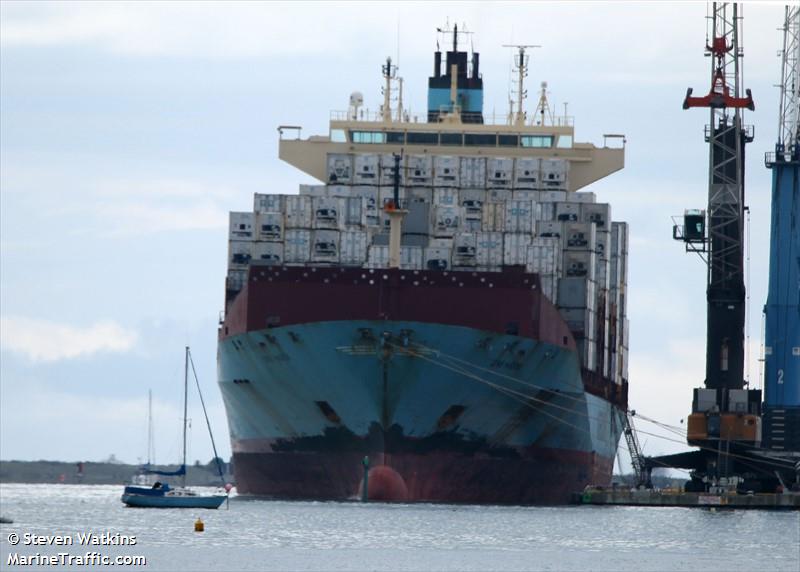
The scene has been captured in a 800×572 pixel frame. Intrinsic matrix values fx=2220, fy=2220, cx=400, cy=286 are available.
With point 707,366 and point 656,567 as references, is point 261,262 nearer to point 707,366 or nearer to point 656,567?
point 707,366

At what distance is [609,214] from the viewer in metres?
88.9

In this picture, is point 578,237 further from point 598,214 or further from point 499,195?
point 499,195

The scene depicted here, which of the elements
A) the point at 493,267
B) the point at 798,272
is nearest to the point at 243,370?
the point at 493,267

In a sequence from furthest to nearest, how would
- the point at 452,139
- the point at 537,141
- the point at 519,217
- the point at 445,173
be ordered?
1. the point at 537,141
2. the point at 452,139
3. the point at 445,173
4. the point at 519,217

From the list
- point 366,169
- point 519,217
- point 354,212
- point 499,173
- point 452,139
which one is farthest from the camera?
point 452,139

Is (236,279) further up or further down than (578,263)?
further down

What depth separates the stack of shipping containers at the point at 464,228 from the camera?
79750mm

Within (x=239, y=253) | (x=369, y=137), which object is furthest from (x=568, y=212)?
(x=239, y=253)

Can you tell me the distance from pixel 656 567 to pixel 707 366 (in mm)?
35267

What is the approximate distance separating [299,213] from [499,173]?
12129mm

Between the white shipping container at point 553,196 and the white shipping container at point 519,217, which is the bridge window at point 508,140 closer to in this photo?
the white shipping container at point 553,196

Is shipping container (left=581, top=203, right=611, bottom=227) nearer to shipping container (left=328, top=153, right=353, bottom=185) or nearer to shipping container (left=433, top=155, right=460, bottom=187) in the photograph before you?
shipping container (left=433, top=155, right=460, bottom=187)

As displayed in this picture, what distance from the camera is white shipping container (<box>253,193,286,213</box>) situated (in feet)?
268

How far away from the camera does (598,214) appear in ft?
290
